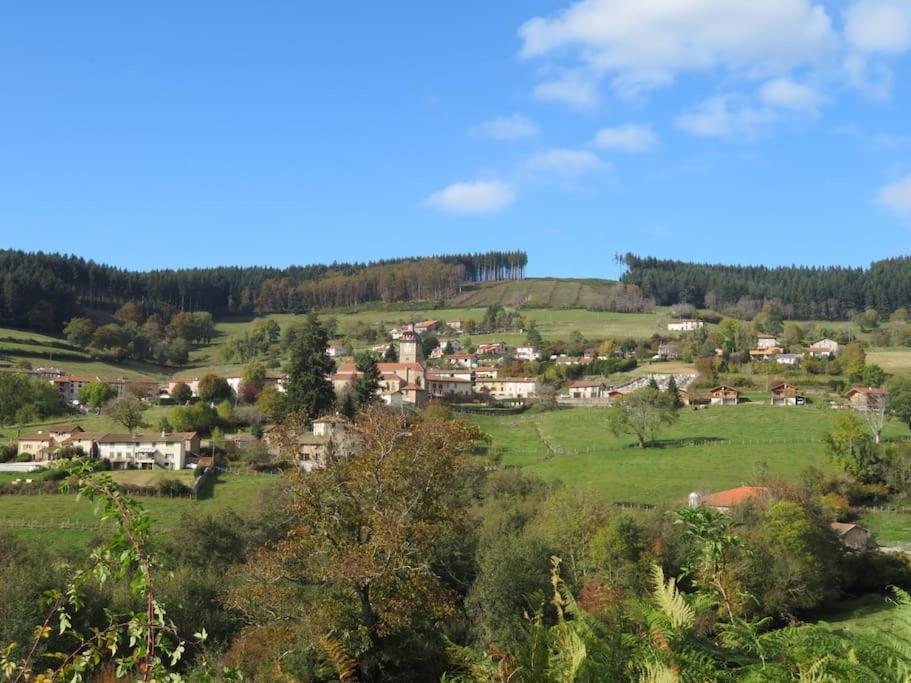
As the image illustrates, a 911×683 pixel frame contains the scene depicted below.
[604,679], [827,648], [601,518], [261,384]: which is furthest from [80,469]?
[261,384]

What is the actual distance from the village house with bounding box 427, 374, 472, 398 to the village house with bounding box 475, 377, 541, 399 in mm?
1735

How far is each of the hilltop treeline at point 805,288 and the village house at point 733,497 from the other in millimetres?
138971

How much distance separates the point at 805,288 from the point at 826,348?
64.3 metres

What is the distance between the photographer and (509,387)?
101688 millimetres

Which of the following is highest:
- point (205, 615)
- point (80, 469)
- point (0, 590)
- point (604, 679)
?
point (80, 469)

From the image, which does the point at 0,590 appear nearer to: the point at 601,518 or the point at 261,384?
the point at 601,518

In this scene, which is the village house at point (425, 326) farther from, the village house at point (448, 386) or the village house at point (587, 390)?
the village house at point (587, 390)

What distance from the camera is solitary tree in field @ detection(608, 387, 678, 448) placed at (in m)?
66.4

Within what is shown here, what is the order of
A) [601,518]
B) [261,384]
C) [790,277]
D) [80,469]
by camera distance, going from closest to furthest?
[80,469]
[601,518]
[261,384]
[790,277]

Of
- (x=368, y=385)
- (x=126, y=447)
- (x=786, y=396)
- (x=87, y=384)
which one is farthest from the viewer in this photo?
(x=87, y=384)

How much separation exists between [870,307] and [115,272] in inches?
6134

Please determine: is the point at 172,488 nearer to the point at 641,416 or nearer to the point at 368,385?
the point at 368,385

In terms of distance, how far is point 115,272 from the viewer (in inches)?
6496

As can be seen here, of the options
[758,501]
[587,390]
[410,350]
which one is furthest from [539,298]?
[758,501]
